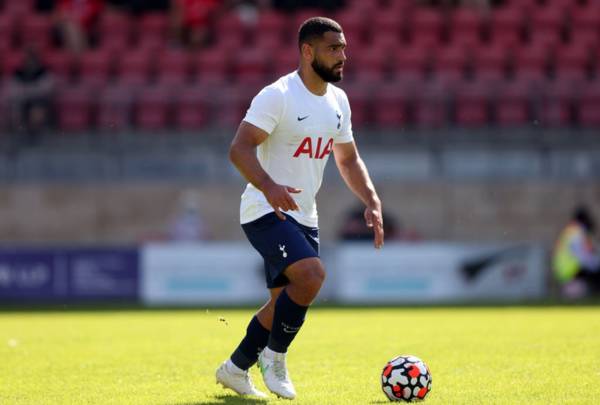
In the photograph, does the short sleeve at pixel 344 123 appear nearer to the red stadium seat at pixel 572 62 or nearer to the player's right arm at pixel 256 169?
the player's right arm at pixel 256 169

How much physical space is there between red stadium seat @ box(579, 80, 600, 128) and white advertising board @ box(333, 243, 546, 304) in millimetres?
3138

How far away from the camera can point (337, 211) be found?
22.0 m

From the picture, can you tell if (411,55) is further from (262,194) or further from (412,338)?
(262,194)

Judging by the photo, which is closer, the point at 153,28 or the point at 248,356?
the point at 248,356

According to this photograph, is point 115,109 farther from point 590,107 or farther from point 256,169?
point 256,169

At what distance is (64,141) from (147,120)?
1.59 m

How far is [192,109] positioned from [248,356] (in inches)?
560

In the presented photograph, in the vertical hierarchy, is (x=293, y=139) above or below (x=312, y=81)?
below

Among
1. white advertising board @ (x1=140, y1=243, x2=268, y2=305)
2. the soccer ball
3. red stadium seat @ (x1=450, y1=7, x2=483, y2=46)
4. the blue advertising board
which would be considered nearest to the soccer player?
the soccer ball

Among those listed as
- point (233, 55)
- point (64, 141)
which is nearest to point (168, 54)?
point (233, 55)

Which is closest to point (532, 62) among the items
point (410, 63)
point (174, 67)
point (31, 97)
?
point (410, 63)

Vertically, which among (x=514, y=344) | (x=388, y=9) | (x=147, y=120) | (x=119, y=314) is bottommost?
(x=119, y=314)

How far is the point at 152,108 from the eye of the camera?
72.5ft

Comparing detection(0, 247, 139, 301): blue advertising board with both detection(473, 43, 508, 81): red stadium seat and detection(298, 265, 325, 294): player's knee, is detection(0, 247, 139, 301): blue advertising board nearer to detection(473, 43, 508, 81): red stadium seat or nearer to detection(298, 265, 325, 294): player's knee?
detection(473, 43, 508, 81): red stadium seat
